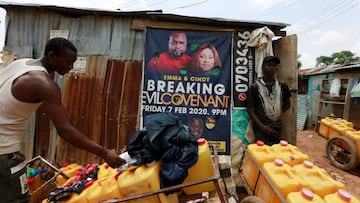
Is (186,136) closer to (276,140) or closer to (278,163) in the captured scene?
(278,163)

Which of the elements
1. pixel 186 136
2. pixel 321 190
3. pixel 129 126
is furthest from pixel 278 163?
pixel 129 126

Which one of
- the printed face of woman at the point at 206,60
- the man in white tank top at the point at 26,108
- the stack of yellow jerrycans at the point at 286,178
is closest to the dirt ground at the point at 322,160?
the stack of yellow jerrycans at the point at 286,178

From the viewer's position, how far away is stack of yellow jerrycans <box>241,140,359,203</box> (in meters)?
2.33

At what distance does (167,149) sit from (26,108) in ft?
3.44

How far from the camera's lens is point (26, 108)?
1931 mm

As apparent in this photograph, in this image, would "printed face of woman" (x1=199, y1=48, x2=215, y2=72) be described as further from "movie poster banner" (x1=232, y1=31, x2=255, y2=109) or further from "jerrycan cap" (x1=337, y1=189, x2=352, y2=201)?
"jerrycan cap" (x1=337, y1=189, x2=352, y2=201)

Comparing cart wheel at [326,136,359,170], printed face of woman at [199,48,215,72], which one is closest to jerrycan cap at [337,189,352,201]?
printed face of woman at [199,48,215,72]

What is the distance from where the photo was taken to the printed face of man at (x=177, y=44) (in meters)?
4.62

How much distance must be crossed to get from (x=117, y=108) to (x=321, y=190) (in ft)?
10.8

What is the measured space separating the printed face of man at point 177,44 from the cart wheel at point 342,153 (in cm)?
449

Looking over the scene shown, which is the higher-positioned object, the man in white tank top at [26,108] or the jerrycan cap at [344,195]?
the man in white tank top at [26,108]

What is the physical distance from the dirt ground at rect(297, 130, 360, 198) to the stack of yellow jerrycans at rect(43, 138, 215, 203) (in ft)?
14.0

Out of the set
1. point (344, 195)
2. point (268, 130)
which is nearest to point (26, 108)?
point (344, 195)

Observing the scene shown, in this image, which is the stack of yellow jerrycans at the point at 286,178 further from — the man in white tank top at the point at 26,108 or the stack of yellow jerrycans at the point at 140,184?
the man in white tank top at the point at 26,108
